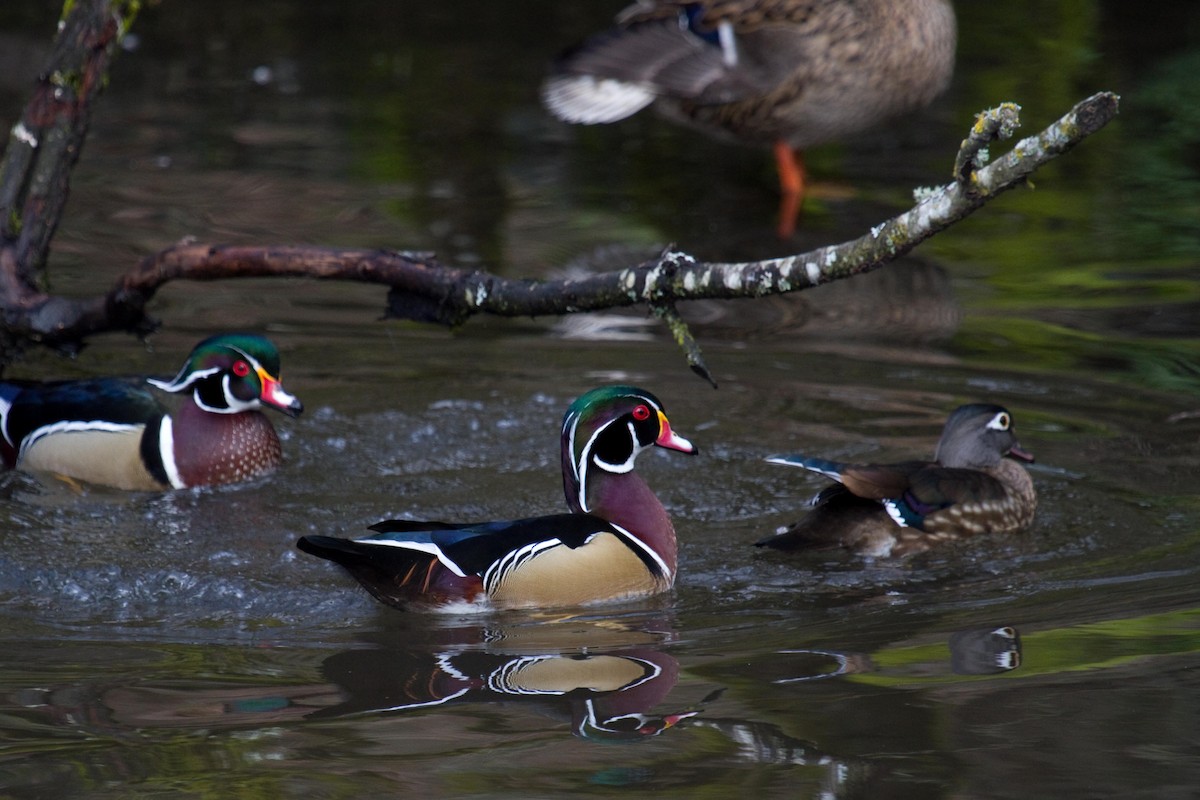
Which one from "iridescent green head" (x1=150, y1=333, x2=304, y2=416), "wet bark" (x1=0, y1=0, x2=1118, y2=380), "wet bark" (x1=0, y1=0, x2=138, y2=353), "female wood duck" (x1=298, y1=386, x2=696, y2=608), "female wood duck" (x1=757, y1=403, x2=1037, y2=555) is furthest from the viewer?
"wet bark" (x1=0, y1=0, x2=138, y2=353)

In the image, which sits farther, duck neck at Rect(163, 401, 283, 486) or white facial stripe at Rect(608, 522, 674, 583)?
duck neck at Rect(163, 401, 283, 486)

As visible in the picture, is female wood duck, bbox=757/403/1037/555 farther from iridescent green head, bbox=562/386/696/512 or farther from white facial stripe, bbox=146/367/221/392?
white facial stripe, bbox=146/367/221/392

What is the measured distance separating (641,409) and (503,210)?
16.3ft

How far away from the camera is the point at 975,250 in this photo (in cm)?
972

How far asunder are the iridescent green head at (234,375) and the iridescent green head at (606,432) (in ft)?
5.58

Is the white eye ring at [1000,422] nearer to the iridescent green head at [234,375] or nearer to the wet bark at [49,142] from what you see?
the iridescent green head at [234,375]

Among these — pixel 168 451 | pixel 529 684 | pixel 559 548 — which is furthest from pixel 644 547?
pixel 168 451

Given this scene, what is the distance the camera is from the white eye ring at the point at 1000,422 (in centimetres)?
632

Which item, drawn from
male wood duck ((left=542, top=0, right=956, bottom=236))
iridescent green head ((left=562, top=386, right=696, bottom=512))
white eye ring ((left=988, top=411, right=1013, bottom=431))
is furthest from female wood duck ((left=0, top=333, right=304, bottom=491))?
male wood duck ((left=542, top=0, right=956, bottom=236))

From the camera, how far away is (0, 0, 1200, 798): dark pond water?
409 centimetres

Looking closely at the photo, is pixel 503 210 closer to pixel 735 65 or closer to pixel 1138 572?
pixel 735 65

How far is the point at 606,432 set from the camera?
5730 mm

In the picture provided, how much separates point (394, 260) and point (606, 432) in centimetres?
126

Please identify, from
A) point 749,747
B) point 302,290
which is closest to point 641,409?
point 749,747
